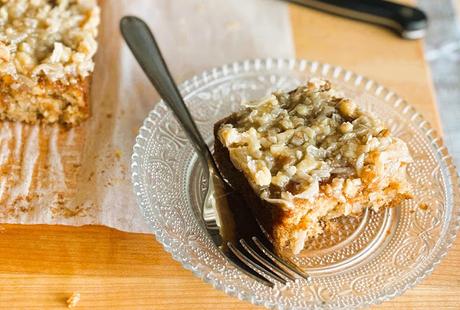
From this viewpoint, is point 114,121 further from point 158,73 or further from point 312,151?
point 312,151

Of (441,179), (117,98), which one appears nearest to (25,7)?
(117,98)

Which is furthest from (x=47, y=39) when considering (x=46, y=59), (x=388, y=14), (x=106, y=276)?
(x=388, y=14)

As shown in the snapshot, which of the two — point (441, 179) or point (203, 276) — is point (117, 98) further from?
point (441, 179)

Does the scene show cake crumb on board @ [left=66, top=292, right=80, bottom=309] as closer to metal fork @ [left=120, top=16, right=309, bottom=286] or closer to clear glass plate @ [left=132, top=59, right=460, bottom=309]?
clear glass plate @ [left=132, top=59, right=460, bottom=309]

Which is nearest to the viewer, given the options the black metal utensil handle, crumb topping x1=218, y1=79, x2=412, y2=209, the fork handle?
crumb topping x1=218, y1=79, x2=412, y2=209

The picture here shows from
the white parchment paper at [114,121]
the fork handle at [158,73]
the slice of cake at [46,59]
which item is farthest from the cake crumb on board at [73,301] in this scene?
the slice of cake at [46,59]

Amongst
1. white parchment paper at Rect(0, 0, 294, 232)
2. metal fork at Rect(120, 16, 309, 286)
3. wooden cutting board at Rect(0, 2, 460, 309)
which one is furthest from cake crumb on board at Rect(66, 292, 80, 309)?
metal fork at Rect(120, 16, 309, 286)
